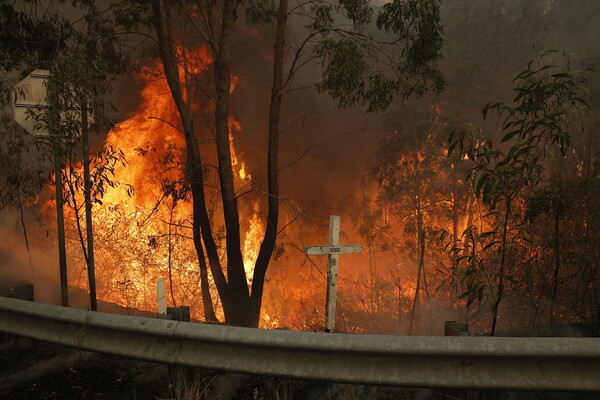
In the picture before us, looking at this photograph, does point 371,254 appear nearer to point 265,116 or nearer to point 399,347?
point 265,116

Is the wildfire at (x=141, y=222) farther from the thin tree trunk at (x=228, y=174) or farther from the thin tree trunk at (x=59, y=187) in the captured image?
the thin tree trunk at (x=59, y=187)

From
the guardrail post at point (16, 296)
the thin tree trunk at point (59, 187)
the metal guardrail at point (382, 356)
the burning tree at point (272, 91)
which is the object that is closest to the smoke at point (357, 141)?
the burning tree at point (272, 91)

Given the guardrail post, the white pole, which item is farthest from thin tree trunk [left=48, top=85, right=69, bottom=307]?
the white pole

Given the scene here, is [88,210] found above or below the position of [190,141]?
below

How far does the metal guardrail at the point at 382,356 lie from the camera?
2965mm

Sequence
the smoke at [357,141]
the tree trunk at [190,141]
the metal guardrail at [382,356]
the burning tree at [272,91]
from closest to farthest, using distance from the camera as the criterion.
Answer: the metal guardrail at [382,356] → the burning tree at [272,91] → the tree trunk at [190,141] → the smoke at [357,141]

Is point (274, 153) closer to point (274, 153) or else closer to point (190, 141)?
point (274, 153)

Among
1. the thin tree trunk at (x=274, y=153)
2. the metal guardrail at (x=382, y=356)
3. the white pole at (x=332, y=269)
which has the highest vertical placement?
the thin tree trunk at (x=274, y=153)

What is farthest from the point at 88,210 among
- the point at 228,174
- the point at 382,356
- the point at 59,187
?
the point at 382,356

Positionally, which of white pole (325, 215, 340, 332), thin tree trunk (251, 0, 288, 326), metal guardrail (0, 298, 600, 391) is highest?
thin tree trunk (251, 0, 288, 326)

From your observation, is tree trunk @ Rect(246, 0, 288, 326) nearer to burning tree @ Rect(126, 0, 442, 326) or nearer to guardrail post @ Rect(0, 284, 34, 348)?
burning tree @ Rect(126, 0, 442, 326)

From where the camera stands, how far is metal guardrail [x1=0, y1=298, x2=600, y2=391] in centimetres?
296

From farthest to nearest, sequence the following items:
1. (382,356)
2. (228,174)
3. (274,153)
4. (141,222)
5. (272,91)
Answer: (141,222) < (274,153) < (272,91) < (228,174) < (382,356)

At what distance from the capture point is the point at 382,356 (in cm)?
306
